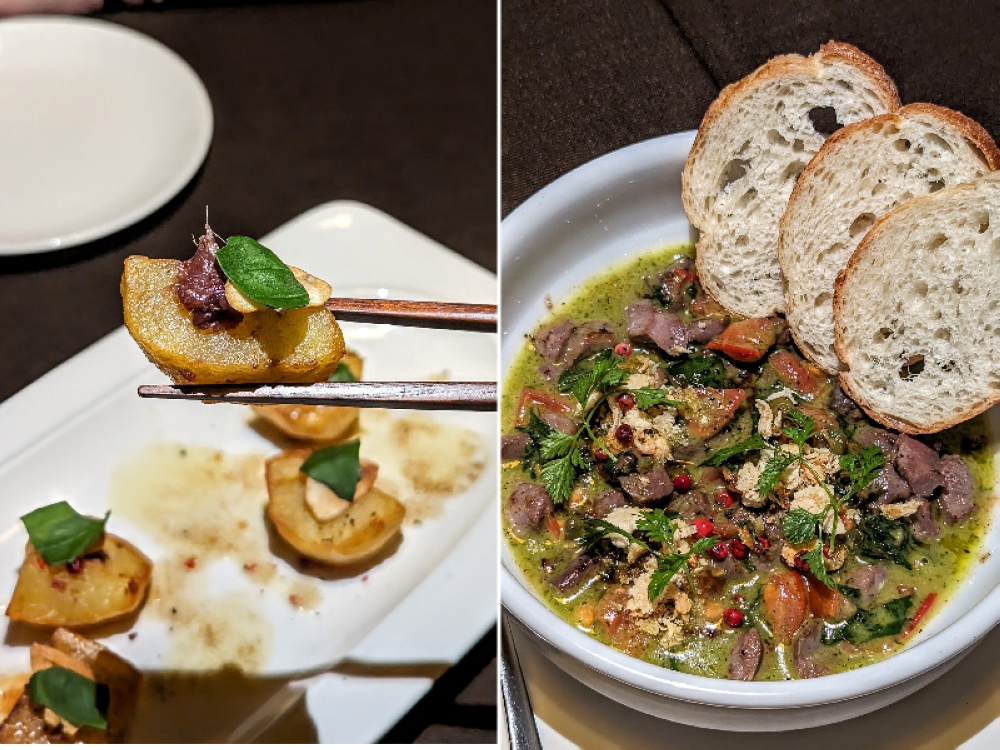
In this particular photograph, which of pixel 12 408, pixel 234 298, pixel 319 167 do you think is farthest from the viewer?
pixel 319 167

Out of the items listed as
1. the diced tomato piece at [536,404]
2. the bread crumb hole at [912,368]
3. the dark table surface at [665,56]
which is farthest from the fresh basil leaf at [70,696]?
the bread crumb hole at [912,368]

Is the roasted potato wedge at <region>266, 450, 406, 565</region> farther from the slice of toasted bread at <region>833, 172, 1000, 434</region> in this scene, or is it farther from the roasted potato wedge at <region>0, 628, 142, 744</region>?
the slice of toasted bread at <region>833, 172, 1000, 434</region>

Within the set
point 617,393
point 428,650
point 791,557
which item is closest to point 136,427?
point 428,650

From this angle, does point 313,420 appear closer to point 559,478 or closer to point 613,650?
point 559,478

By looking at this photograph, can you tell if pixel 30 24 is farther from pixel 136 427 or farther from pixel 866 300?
pixel 866 300

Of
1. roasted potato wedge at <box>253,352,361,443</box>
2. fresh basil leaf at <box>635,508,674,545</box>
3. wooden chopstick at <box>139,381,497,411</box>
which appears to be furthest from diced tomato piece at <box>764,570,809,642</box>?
roasted potato wedge at <box>253,352,361,443</box>

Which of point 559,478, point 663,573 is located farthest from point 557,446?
point 663,573
